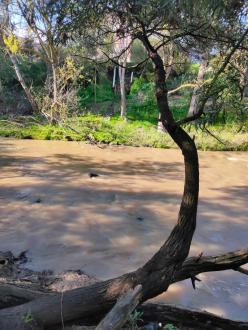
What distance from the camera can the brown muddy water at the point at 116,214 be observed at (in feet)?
21.0

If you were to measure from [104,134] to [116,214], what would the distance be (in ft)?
37.0

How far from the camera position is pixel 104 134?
792 inches

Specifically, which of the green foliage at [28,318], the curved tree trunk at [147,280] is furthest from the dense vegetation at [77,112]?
the green foliage at [28,318]

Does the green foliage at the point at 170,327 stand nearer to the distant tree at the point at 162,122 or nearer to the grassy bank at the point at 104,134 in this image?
the distant tree at the point at 162,122

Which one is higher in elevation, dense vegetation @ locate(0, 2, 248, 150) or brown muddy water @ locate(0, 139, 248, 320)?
dense vegetation @ locate(0, 2, 248, 150)

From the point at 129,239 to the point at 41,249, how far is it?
1.55m

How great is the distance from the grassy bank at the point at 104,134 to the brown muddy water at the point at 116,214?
8.64 feet

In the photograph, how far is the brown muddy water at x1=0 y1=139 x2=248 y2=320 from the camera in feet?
21.0

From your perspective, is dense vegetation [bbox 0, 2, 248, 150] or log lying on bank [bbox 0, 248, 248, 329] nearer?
log lying on bank [bbox 0, 248, 248, 329]

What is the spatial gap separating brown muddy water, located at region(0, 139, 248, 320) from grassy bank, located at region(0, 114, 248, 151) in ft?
8.64

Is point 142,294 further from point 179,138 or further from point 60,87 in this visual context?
point 60,87

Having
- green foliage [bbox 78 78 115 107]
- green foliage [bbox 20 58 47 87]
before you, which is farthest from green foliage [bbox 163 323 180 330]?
green foliage [bbox 20 58 47 87]

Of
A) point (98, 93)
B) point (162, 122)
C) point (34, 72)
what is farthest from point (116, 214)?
point (34, 72)

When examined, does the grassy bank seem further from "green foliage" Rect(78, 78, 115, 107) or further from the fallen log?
the fallen log
